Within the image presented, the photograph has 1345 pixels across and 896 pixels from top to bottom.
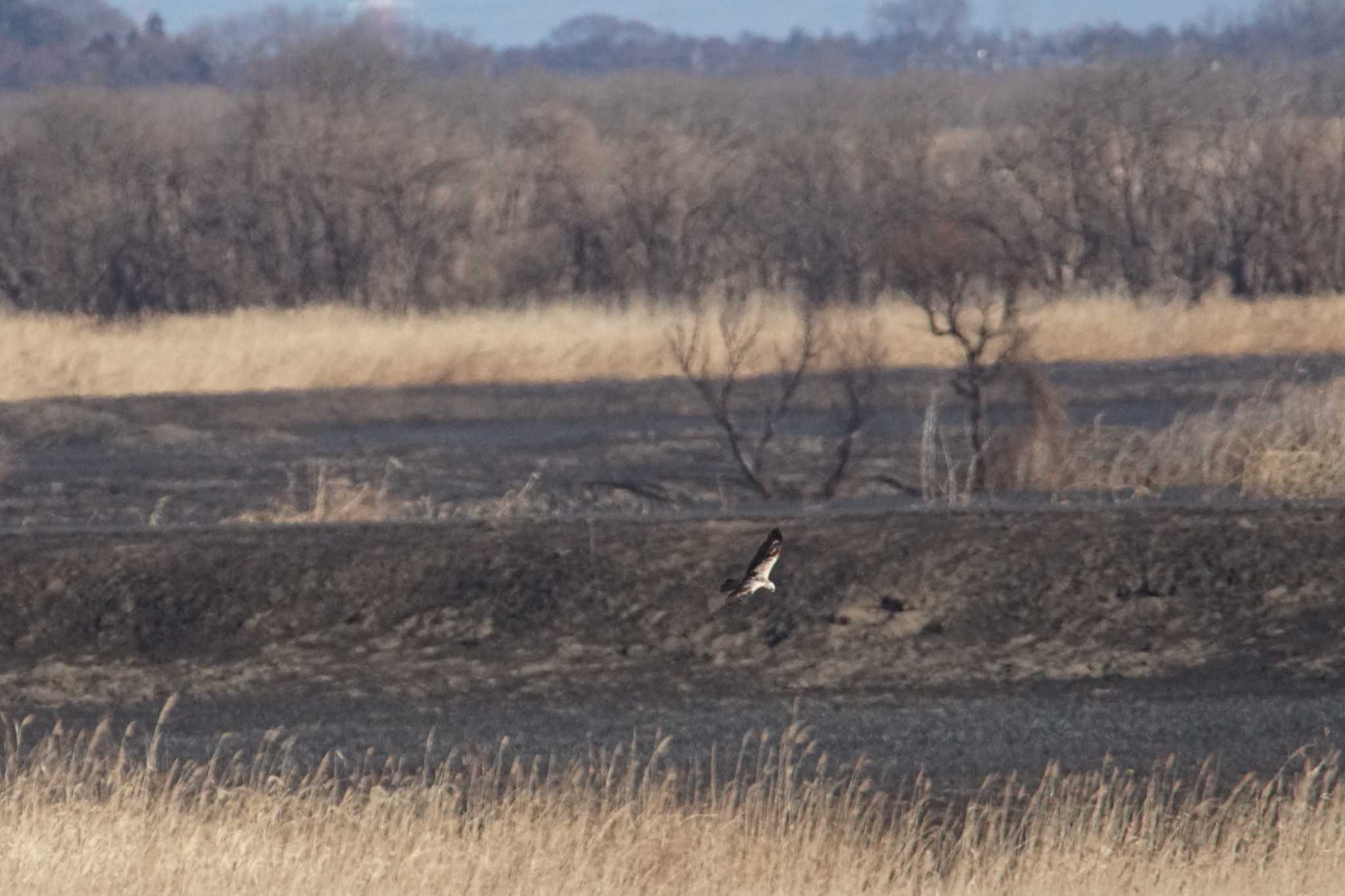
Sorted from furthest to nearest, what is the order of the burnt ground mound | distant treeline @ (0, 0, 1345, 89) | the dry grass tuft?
distant treeline @ (0, 0, 1345, 89) → the dry grass tuft → the burnt ground mound

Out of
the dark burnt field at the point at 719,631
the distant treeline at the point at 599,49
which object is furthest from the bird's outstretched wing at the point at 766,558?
the distant treeline at the point at 599,49

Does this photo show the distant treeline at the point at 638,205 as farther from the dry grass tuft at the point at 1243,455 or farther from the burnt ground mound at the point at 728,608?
the burnt ground mound at the point at 728,608

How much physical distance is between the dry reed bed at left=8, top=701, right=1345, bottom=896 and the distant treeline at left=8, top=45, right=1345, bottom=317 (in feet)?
87.4

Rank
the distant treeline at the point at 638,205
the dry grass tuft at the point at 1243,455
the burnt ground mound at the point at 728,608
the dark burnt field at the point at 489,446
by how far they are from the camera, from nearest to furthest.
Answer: the burnt ground mound at the point at 728,608 < the dry grass tuft at the point at 1243,455 < the dark burnt field at the point at 489,446 < the distant treeline at the point at 638,205

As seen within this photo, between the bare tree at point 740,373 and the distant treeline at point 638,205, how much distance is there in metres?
5.75

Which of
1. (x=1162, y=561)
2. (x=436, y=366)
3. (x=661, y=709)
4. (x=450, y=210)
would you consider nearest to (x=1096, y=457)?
(x=1162, y=561)

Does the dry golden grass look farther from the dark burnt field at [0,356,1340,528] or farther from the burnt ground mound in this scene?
the burnt ground mound

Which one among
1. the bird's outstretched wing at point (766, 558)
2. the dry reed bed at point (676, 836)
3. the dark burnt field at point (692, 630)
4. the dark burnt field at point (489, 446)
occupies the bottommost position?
the dark burnt field at point (489, 446)

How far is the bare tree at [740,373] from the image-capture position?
20.4m

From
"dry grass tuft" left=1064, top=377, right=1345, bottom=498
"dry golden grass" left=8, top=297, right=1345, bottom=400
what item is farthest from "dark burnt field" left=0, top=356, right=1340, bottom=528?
"dry golden grass" left=8, top=297, right=1345, bottom=400

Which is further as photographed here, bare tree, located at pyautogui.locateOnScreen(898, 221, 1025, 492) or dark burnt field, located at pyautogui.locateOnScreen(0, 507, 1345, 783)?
bare tree, located at pyautogui.locateOnScreen(898, 221, 1025, 492)

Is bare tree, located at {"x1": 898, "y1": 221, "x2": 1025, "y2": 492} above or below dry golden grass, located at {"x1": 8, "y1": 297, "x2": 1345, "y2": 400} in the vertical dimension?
above

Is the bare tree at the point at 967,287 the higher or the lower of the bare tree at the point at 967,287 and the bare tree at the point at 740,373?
the higher

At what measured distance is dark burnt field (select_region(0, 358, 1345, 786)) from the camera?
11.4m
